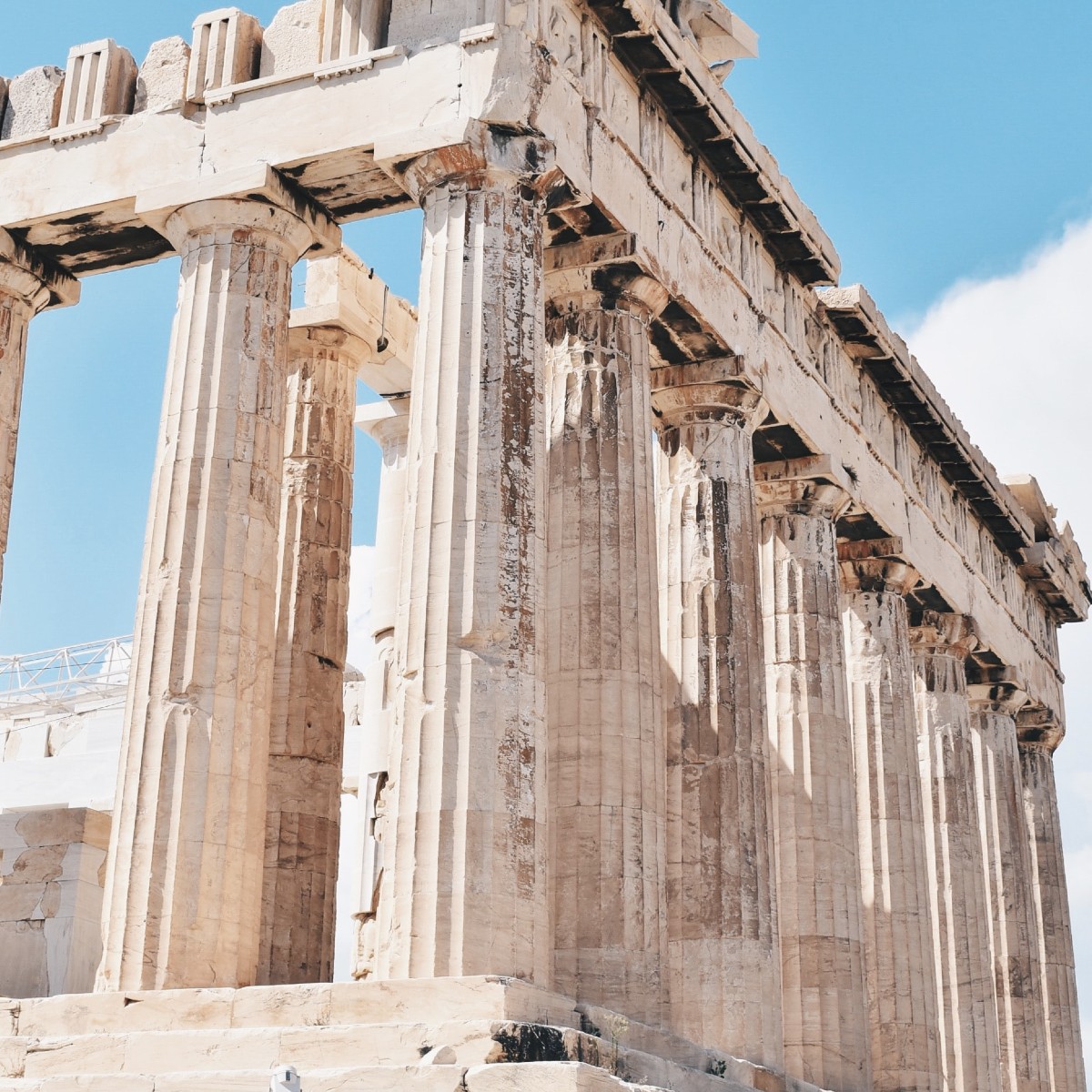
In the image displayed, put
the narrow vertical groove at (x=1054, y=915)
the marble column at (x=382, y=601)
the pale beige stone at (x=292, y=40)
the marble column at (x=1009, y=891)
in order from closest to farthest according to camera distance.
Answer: the pale beige stone at (x=292, y=40) → the marble column at (x=382, y=601) → the marble column at (x=1009, y=891) → the narrow vertical groove at (x=1054, y=915)

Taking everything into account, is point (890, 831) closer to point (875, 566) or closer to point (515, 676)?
point (875, 566)

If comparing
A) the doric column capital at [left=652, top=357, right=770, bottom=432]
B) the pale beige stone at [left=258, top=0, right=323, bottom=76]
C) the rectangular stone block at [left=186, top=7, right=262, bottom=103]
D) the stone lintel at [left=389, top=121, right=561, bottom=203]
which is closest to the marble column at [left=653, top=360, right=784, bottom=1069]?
the doric column capital at [left=652, top=357, right=770, bottom=432]

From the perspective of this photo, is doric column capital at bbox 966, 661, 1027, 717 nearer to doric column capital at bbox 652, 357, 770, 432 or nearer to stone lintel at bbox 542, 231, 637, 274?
doric column capital at bbox 652, 357, 770, 432

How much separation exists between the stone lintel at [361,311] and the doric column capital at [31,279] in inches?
151

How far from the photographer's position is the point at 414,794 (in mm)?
21250

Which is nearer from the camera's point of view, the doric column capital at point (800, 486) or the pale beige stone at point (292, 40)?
the pale beige stone at point (292, 40)

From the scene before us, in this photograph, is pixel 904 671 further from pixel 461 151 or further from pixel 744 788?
pixel 461 151

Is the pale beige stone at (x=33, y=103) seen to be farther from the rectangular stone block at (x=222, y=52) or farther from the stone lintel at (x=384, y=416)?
the stone lintel at (x=384, y=416)

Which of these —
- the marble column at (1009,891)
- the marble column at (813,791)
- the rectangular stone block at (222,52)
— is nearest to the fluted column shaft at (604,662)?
the rectangular stone block at (222,52)

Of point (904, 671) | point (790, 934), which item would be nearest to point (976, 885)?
point (904, 671)

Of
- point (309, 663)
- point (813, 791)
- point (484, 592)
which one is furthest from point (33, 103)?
point (813, 791)

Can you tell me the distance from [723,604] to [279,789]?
7.01 metres

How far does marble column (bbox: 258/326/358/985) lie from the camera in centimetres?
2730

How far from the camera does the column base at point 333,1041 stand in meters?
18.4
